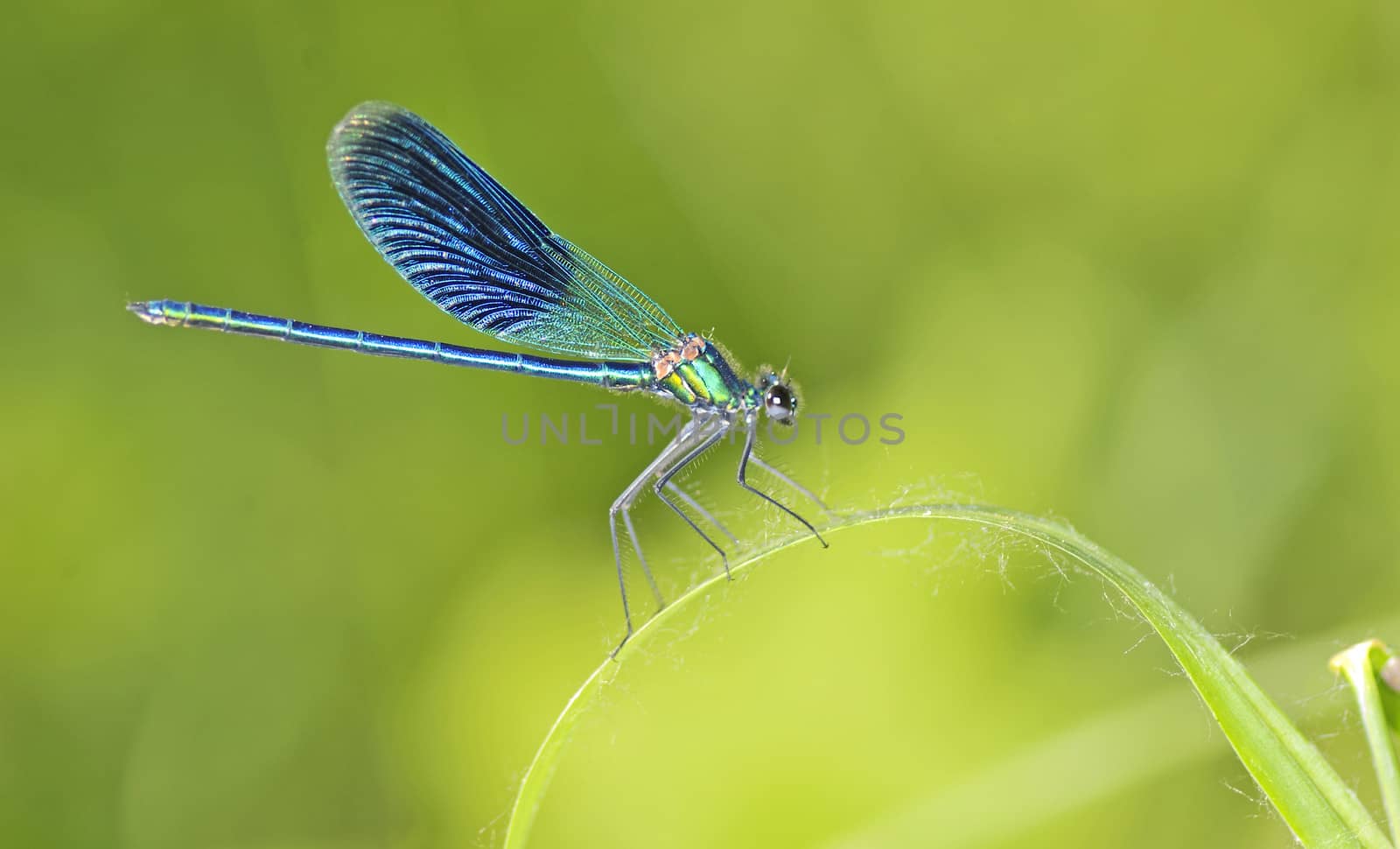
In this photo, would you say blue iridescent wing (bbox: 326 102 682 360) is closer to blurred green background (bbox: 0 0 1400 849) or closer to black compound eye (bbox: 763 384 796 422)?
blurred green background (bbox: 0 0 1400 849)

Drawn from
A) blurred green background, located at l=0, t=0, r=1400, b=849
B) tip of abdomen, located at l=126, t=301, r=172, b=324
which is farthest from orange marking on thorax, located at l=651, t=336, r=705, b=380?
tip of abdomen, located at l=126, t=301, r=172, b=324

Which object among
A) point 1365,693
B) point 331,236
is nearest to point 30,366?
point 331,236

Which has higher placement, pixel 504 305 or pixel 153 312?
pixel 504 305

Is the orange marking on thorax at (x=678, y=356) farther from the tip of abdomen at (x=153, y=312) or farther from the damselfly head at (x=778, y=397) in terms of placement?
the tip of abdomen at (x=153, y=312)

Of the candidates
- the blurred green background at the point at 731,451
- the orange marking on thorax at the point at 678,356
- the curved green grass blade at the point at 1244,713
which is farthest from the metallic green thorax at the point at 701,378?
the curved green grass blade at the point at 1244,713

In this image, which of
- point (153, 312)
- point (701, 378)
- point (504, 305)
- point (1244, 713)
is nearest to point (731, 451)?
point (701, 378)

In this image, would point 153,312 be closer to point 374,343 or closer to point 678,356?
point 374,343
